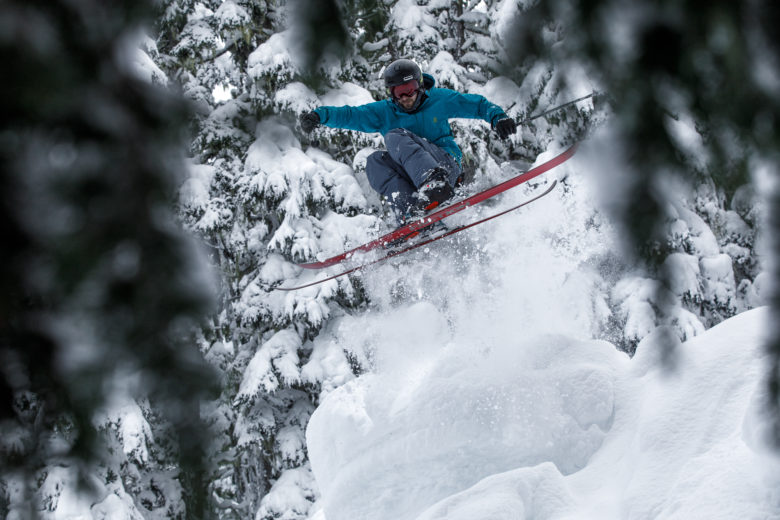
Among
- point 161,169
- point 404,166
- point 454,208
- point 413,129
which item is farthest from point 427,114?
point 161,169

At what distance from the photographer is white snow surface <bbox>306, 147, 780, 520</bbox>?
10.9 ft

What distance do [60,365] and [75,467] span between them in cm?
29

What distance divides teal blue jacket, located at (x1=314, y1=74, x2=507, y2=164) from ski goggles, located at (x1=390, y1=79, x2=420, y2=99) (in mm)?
181

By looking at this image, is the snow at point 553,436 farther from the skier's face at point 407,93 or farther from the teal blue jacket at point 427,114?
the skier's face at point 407,93

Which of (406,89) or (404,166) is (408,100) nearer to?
(406,89)

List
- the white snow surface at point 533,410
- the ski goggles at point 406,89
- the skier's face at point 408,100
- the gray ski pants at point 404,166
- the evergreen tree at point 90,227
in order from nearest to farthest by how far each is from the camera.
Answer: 1. the evergreen tree at point 90,227
2. the white snow surface at point 533,410
3. the gray ski pants at point 404,166
4. the ski goggles at point 406,89
5. the skier's face at point 408,100

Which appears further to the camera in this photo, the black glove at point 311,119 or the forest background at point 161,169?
the black glove at point 311,119

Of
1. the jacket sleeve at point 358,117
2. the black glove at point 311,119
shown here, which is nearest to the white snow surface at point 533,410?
the jacket sleeve at point 358,117

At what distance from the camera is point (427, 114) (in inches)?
235

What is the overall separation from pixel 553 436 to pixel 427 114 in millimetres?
3202

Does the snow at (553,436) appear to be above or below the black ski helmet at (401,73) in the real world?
below

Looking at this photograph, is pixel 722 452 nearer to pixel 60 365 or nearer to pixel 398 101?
pixel 60 365

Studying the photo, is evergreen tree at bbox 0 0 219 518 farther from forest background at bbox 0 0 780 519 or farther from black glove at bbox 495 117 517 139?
black glove at bbox 495 117 517 139

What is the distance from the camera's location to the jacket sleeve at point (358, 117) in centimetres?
573
